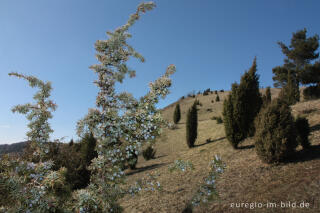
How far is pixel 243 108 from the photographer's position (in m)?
12.4

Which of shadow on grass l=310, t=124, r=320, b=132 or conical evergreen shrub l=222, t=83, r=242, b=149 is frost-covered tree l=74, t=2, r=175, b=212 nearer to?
conical evergreen shrub l=222, t=83, r=242, b=149

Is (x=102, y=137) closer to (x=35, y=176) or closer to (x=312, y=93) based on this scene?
(x=35, y=176)

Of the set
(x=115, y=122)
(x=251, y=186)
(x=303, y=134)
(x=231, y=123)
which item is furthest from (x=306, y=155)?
(x=115, y=122)

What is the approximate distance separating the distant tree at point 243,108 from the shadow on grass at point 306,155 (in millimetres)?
4041

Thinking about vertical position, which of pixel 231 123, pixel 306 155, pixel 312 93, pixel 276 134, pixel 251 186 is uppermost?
pixel 312 93

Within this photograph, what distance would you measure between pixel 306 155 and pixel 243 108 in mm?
5327

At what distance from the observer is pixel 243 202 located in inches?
203

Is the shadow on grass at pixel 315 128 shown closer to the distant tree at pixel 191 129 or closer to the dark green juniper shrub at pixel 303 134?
the dark green juniper shrub at pixel 303 134

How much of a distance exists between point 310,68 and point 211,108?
60.9 feet

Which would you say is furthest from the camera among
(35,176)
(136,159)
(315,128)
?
(315,128)

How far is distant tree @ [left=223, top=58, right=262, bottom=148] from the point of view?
12.1 meters

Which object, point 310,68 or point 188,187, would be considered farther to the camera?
point 310,68

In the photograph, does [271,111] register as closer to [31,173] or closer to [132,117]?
[132,117]

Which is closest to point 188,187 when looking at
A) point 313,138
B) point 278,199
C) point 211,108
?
point 278,199
